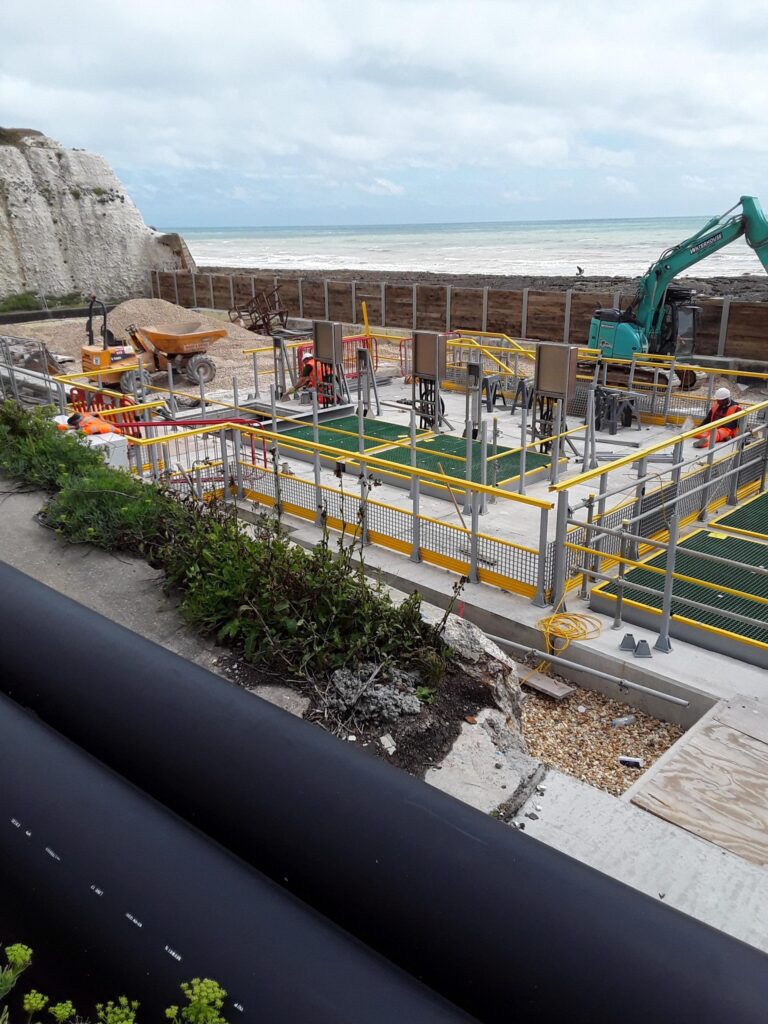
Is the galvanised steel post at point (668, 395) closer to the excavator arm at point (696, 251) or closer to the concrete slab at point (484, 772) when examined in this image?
the excavator arm at point (696, 251)

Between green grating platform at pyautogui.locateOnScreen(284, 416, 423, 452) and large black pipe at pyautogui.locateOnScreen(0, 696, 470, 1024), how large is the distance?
Answer: 11.2 meters

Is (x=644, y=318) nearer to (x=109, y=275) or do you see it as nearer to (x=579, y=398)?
(x=579, y=398)

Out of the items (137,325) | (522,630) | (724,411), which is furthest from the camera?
(137,325)

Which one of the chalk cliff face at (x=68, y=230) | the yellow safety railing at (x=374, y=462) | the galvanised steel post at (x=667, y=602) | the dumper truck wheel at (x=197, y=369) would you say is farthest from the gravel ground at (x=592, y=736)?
the chalk cliff face at (x=68, y=230)

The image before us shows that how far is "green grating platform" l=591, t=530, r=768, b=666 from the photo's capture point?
290 inches

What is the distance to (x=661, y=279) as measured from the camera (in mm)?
17891

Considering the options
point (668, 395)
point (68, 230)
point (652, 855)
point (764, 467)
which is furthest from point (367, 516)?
point (68, 230)

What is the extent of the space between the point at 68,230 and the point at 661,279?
28418mm

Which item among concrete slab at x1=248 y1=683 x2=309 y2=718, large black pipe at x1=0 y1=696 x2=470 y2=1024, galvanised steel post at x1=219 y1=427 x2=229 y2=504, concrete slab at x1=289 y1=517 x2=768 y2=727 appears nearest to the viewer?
large black pipe at x1=0 y1=696 x2=470 y2=1024

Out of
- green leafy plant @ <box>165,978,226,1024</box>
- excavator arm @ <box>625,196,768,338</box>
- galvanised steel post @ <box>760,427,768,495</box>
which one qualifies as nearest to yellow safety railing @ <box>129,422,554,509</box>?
galvanised steel post @ <box>760,427,768,495</box>

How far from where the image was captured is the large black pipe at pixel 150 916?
8.20 ft

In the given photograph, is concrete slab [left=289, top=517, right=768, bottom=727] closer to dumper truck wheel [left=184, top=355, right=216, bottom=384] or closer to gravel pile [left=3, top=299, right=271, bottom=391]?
dumper truck wheel [left=184, top=355, right=216, bottom=384]

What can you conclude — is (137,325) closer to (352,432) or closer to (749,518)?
(352,432)

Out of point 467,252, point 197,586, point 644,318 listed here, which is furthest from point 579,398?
point 467,252
